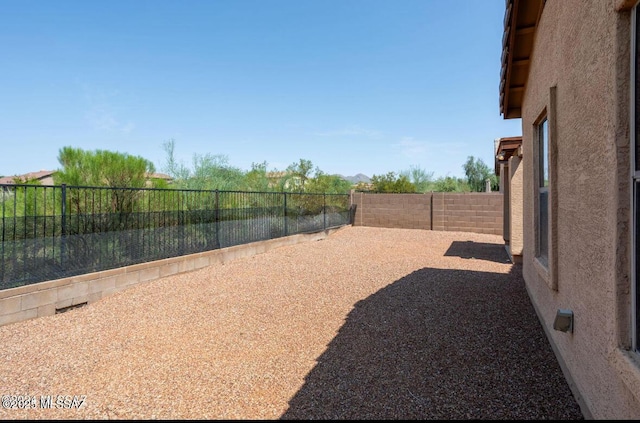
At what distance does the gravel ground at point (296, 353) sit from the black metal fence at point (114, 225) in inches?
32.4

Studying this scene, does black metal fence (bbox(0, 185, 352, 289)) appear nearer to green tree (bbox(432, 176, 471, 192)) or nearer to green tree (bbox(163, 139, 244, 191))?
green tree (bbox(163, 139, 244, 191))

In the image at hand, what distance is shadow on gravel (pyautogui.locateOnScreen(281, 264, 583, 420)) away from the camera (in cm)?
260

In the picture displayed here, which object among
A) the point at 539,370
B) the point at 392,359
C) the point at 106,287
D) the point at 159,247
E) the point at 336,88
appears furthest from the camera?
the point at 336,88

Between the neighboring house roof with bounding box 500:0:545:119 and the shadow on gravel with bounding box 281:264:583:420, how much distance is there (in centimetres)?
388

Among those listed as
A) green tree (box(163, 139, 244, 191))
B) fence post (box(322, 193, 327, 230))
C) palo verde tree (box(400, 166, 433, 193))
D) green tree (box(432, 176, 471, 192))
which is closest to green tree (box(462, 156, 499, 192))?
green tree (box(432, 176, 471, 192))

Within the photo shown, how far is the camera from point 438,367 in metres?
3.26

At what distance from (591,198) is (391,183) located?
23.3m

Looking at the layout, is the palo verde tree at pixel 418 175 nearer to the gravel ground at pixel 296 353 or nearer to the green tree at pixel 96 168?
the gravel ground at pixel 296 353

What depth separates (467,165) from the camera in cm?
4031

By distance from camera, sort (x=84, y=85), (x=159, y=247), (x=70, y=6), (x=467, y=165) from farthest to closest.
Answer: (x=467, y=165) < (x=84, y=85) < (x=70, y=6) < (x=159, y=247)

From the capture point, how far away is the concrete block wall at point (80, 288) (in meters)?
4.79

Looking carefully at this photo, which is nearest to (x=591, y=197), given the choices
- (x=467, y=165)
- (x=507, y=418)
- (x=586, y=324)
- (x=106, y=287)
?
(x=586, y=324)

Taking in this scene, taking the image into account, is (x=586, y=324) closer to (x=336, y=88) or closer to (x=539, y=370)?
(x=539, y=370)

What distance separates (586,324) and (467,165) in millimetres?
41700
